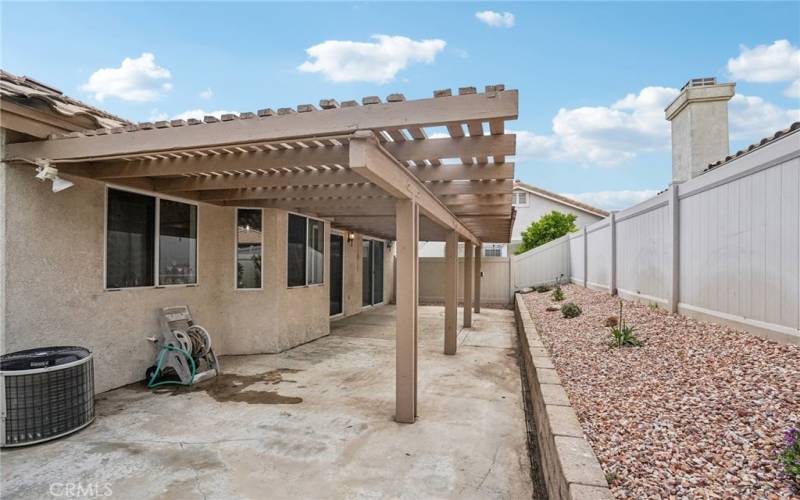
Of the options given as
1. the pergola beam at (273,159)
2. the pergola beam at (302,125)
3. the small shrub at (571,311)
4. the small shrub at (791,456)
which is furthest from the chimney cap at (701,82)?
the small shrub at (791,456)

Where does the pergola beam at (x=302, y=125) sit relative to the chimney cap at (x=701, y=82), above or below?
below

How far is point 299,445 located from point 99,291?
3078 mm

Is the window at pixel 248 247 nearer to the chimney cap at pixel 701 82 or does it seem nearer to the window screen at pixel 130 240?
the window screen at pixel 130 240

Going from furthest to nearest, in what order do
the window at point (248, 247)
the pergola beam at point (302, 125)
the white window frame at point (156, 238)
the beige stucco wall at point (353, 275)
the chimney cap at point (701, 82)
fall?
the beige stucco wall at point (353, 275)
the chimney cap at point (701, 82)
the window at point (248, 247)
the white window frame at point (156, 238)
the pergola beam at point (302, 125)

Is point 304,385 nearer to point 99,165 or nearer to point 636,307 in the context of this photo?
point 99,165

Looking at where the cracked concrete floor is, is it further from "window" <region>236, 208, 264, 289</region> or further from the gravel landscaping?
"window" <region>236, 208, 264, 289</region>

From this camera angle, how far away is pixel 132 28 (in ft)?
22.8

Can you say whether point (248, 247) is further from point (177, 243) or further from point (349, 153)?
point (349, 153)

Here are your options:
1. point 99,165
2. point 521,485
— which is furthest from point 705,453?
point 99,165

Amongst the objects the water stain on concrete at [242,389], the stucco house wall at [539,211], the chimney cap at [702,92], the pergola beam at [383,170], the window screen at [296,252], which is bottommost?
the water stain on concrete at [242,389]

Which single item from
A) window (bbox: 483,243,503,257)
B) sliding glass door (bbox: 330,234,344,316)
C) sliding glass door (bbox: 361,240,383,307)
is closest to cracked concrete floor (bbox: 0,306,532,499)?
sliding glass door (bbox: 330,234,344,316)

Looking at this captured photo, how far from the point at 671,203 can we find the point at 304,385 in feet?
16.9

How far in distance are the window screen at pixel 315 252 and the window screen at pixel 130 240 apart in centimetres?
286

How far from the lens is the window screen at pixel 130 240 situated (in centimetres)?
486
